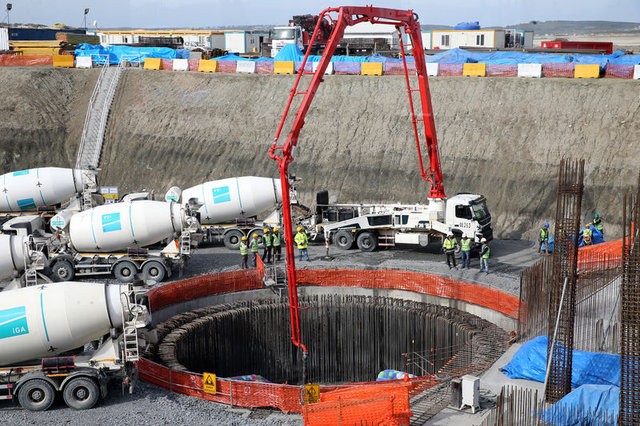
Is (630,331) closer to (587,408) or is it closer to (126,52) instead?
(587,408)

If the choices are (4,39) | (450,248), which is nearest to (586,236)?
(450,248)

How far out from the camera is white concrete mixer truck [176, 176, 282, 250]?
109 feet

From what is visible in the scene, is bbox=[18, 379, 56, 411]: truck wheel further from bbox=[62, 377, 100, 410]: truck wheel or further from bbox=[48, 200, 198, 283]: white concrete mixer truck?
bbox=[48, 200, 198, 283]: white concrete mixer truck

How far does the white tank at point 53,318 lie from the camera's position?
19328mm

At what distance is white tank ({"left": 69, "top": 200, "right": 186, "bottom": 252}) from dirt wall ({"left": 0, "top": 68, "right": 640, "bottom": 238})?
13.5 metres

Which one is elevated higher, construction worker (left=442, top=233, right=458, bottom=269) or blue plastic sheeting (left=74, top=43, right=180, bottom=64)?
blue plastic sheeting (left=74, top=43, right=180, bottom=64)

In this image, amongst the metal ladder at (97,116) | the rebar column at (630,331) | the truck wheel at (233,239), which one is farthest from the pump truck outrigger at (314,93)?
the metal ladder at (97,116)

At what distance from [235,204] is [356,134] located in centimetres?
1175

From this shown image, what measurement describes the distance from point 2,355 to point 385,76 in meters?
30.6

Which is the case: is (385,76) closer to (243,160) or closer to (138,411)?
(243,160)

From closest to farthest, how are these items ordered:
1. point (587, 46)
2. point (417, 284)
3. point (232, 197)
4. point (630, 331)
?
point (630, 331), point (417, 284), point (232, 197), point (587, 46)

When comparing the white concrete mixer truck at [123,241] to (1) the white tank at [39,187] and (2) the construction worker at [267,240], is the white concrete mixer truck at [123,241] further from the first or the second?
(1) the white tank at [39,187]

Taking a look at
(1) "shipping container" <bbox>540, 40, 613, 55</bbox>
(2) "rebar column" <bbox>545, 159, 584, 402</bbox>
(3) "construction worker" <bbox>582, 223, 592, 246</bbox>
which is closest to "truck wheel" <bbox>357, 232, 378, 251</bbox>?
(3) "construction worker" <bbox>582, 223, 592, 246</bbox>

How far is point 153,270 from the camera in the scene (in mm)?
29203
